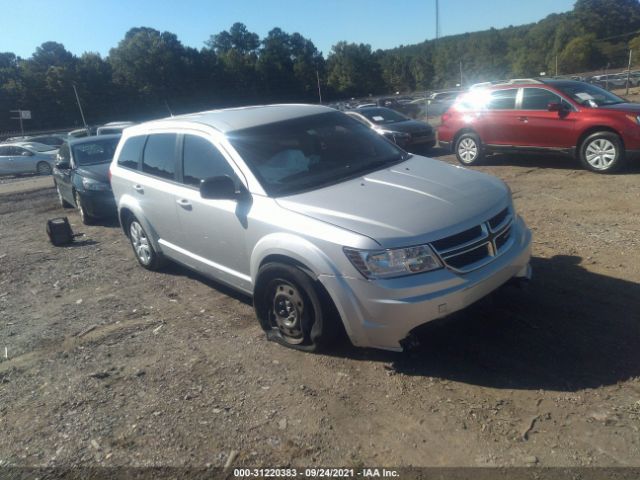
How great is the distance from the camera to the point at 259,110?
5020mm

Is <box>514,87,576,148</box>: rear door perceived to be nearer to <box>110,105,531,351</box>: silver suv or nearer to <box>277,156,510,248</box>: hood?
<box>110,105,531,351</box>: silver suv

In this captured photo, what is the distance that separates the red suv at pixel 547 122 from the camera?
27.7 ft

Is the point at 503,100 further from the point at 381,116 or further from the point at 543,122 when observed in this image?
the point at 381,116

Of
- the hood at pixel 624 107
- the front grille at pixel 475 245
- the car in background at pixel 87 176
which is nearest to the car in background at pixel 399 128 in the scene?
the hood at pixel 624 107

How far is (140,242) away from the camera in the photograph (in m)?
6.09

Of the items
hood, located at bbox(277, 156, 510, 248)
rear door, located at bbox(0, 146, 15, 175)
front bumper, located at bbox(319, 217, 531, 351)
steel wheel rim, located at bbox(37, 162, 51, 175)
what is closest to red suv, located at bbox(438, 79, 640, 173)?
hood, located at bbox(277, 156, 510, 248)

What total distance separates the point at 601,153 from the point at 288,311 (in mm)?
7409

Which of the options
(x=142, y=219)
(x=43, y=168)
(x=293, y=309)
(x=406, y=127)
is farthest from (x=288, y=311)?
(x=43, y=168)

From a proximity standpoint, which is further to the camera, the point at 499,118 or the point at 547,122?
the point at 499,118

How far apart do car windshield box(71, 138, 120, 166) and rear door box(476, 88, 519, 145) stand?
7.88 metres

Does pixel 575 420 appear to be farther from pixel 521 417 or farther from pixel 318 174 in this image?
pixel 318 174

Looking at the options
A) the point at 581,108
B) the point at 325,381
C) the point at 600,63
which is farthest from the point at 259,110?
the point at 600,63

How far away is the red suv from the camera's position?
8.44 metres

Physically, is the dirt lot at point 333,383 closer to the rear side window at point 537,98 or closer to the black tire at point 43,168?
the rear side window at point 537,98
